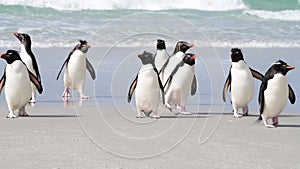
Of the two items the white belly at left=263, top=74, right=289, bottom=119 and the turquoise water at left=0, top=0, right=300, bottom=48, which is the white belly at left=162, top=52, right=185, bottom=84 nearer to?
the white belly at left=263, top=74, right=289, bottom=119

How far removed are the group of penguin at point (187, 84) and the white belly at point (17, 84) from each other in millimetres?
1267

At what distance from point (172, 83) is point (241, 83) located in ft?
2.80

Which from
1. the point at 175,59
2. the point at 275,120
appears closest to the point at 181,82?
the point at 175,59

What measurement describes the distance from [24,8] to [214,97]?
18.1m

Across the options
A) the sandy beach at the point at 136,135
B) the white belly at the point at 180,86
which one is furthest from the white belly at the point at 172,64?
the sandy beach at the point at 136,135

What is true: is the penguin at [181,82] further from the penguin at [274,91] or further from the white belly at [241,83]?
the penguin at [274,91]

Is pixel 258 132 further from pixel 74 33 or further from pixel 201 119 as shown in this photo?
pixel 74 33

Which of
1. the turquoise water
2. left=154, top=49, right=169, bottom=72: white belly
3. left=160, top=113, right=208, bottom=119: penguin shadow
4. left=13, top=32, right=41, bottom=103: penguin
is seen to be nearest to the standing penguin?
left=154, top=49, right=169, bottom=72: white belly

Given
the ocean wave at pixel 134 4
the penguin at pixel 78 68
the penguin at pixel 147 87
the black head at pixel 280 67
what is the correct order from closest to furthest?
the black head at pixel 280 67, the penguin at pixel 147 87, the penguin at pixel 78 68, the ocean wave at pixel 134 4

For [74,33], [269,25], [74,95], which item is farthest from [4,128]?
[269,25]

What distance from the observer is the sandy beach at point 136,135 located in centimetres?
553

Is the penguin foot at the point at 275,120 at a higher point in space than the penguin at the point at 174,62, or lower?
lower

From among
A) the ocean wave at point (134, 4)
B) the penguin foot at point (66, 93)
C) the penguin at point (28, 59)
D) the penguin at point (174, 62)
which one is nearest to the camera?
the penguin at point (174, 62)

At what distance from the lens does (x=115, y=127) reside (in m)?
7.05
